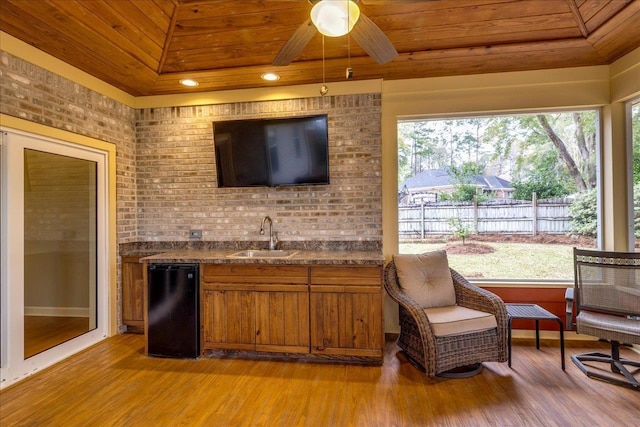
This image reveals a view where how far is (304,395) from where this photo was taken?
2426 mm

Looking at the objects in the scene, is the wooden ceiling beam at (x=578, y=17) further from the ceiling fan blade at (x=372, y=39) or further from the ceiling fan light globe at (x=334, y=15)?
the ceiling fan light globe at (x=334, y=15)

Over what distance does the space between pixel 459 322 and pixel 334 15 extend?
2.36 metres

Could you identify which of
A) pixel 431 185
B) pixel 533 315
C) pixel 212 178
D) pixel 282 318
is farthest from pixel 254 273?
pixel 533 315

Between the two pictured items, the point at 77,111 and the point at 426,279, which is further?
the point at 77,111

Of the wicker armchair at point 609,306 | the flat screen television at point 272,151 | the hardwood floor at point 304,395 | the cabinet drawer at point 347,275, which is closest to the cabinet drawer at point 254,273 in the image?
the cabinet drawer at point 347,275

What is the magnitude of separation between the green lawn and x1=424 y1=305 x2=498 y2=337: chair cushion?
3.09 feet

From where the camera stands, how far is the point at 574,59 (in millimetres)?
3197

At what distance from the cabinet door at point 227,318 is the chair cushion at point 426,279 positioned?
1435 mm

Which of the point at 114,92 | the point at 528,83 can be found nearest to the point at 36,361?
the point at 114,92

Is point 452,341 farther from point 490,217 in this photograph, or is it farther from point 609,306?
point 490,217

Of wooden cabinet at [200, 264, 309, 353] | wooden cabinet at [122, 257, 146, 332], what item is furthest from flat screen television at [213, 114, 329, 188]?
wooden cabinet at [122, 257, 146, 332]

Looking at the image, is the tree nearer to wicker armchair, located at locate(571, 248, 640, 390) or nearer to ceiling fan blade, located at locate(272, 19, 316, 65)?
wicker armchair, located at locate(571, 248, 640, 390)

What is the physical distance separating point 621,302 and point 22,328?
499cm

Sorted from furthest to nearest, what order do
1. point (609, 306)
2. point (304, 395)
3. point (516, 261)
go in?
point (516, 261) → point (609, 306) → point (304, 395)
